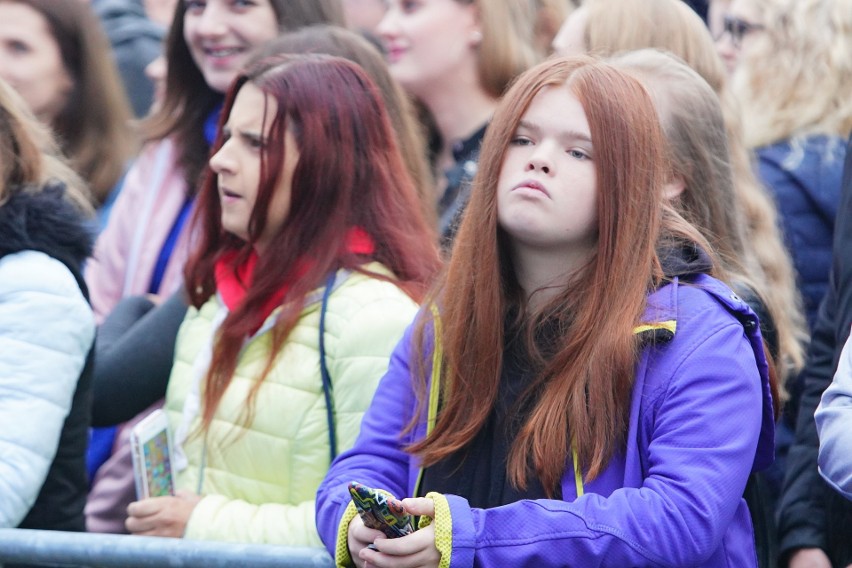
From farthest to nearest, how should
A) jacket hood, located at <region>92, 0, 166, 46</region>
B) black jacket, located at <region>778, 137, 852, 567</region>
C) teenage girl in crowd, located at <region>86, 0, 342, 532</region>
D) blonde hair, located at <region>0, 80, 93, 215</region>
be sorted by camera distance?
jacket hood, located at <region>92, 0, 166, 46</region>, teenage girl in crowd, located at <region>86, 0, 342, 532</region>, blonde hair, located at <region>0, 80, 93, 215</region>, black jacket, located at <region>778, 137, 852, 567</region>

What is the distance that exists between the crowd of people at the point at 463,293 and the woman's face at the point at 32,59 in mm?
722

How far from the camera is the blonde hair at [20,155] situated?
10.7 feet

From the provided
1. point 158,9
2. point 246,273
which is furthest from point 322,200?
point 158,9

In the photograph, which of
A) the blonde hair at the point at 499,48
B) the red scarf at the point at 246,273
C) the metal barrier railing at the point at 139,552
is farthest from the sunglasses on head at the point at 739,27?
the metal barrier railing at the point at 139,552

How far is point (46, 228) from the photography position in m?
3.13

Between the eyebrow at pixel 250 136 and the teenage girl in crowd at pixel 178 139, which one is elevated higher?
the eyebrow at pixel 250 136

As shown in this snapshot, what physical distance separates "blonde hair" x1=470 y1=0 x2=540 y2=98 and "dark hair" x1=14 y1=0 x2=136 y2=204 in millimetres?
1528

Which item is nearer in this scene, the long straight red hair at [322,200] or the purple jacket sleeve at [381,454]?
the purple jacket sleeve at [381,454]

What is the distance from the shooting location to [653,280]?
2.42 m

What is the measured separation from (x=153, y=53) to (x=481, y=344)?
452 cm

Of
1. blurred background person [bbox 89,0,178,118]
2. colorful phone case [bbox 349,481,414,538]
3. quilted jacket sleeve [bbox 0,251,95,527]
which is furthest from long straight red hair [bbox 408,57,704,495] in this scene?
blurred background person [bbox 89,0,178,118]

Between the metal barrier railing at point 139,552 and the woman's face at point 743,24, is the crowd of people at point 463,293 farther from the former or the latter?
the metal barrier railing at point 139,552

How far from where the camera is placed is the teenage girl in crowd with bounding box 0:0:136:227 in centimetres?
506

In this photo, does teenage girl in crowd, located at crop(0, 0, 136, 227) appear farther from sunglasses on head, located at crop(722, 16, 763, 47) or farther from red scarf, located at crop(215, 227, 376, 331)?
sunglasses on head, located at crop(722, 16, 763, 47)
